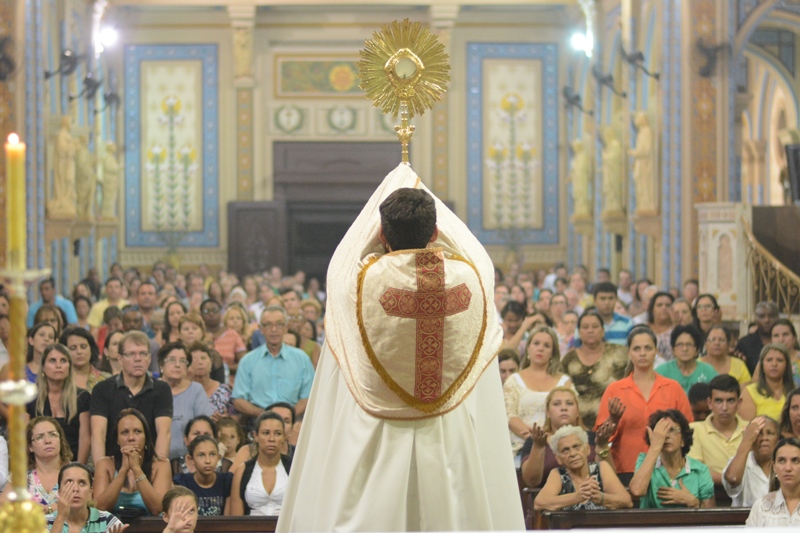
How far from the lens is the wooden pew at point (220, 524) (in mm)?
5254

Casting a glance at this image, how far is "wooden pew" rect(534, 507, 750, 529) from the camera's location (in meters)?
5.29

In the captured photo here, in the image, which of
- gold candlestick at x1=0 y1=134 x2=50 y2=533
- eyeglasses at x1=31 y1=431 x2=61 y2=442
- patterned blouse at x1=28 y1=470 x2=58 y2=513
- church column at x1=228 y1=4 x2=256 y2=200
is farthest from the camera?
church column at x1=228 y1=4 x2=256 y2=200

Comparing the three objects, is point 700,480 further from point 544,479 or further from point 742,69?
point 742,69

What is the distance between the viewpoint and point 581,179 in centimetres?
2030

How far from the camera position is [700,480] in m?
5.83

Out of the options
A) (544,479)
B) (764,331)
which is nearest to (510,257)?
(764,331)

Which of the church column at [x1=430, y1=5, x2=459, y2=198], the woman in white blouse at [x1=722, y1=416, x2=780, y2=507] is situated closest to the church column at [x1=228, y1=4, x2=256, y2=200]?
the church column at [x1=430, y1=5, x2=459, y2=198]

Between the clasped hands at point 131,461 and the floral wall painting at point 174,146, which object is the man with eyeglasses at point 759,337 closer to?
the clasped hands at point 131,461

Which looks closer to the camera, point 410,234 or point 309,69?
point 410,234

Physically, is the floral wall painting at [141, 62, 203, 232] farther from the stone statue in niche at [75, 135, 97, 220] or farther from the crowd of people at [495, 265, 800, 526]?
the crowd of people at [495, 265, 800, 526]

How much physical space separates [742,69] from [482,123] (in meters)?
7.30

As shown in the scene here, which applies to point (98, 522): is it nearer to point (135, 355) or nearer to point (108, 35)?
point (135, 355)

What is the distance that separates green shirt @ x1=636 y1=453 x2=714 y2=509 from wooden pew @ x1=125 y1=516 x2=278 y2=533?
174 centimetres

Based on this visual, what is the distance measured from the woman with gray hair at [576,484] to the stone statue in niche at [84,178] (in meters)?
13.0
